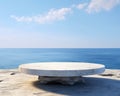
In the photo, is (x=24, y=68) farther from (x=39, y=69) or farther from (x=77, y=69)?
(x=77, y=69)

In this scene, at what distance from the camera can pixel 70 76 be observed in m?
8.77

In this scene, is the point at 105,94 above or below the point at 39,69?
below

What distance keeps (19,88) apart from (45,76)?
1.05 m

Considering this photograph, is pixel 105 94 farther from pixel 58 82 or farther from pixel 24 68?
pixel 24 68

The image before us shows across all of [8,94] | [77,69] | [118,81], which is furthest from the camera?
[118,81]

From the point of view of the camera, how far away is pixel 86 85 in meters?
9.24

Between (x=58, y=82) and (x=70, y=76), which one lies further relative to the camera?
(x=58, y=82)

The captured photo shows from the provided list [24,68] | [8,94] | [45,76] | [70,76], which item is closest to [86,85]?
[70,76]

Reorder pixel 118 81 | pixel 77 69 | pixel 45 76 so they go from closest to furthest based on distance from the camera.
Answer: pixel 77 69 < pixel 45 76 < pixel 118 81

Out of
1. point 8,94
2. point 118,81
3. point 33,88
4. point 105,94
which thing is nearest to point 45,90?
point 33,88

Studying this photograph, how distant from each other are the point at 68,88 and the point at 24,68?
5.72 ft

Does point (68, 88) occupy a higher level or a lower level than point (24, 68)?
lower

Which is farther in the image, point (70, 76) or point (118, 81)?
point (118, 81)

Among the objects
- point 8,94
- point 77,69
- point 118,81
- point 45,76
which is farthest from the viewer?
point 118,81
